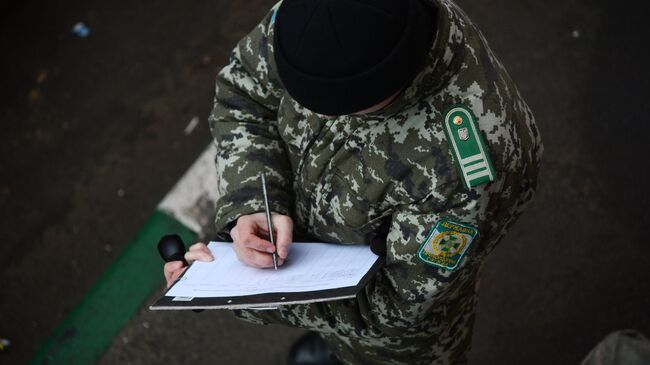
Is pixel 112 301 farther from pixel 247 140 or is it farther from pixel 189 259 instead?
pixel 247 140

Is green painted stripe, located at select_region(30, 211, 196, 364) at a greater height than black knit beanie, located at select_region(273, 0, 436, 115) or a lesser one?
lesser

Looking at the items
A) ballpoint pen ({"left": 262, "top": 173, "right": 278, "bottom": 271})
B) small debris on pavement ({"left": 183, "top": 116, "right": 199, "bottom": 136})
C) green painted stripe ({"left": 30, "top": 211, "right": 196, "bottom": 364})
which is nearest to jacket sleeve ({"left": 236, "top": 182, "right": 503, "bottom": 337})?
ballpoint pen ({"left": 262, "top": 173, "right": 278, "bottom": 271})

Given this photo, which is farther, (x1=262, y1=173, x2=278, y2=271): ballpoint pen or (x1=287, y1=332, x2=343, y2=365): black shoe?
(x1=287, y1=332, x2=343, y2=365): black shoe

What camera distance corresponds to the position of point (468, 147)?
1.33 meters

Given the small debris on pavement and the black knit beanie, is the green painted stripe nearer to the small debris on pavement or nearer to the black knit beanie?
the small debris on pavement

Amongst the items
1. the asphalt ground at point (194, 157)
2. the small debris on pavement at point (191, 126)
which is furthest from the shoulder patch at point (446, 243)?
the small debris on pavement at point (191, 126)

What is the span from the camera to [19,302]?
127 inches

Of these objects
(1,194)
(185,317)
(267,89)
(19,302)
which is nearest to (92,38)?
(1,194)

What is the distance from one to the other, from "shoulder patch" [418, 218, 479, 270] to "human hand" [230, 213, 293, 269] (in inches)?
14.4

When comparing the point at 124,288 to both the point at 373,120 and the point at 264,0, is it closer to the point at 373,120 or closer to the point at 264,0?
the point at 264,0

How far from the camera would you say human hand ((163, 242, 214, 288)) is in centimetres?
171

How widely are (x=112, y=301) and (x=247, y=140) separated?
1.73m

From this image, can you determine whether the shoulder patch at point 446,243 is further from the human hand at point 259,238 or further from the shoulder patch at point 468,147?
the human hand at point 259,238

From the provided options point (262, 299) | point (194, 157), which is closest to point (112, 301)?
point (194, 157)
